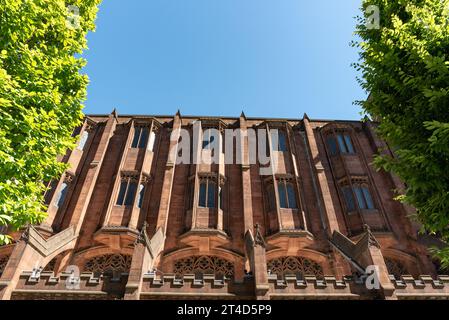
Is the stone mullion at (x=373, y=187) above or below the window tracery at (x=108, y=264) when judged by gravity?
above

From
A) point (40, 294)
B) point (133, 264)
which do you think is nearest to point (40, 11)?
point (133, 264)

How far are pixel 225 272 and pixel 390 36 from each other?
41.4ft

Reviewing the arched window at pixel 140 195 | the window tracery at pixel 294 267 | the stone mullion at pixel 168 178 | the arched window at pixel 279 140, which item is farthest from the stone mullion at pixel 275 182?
the arched window at pixel 140 195

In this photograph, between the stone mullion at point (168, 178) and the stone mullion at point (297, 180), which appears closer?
the stone mullion at point (168, 178)

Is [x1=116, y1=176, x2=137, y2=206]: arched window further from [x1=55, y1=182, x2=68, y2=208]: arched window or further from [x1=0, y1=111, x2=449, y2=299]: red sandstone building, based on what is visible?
[x1=55, y1=182, x2=68, y2=208]: arched window

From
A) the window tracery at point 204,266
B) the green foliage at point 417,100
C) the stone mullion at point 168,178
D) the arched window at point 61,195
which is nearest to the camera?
the green foliage at point 417,100

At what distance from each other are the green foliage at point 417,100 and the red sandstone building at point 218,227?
16.7ft

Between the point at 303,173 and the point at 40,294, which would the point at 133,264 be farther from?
the point at 303,173

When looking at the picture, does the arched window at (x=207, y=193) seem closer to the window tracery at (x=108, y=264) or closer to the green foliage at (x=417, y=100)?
the window tracery at (x=108, y=264)

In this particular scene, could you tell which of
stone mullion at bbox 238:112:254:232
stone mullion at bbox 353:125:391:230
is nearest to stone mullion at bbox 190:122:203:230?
stone mullion at bbox 238:112:254:232

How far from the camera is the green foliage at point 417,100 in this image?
258 inches

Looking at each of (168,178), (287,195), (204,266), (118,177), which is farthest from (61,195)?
(287,195)

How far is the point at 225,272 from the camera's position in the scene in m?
14.7

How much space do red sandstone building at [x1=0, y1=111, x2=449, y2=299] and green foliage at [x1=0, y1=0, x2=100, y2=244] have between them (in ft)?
18.4
